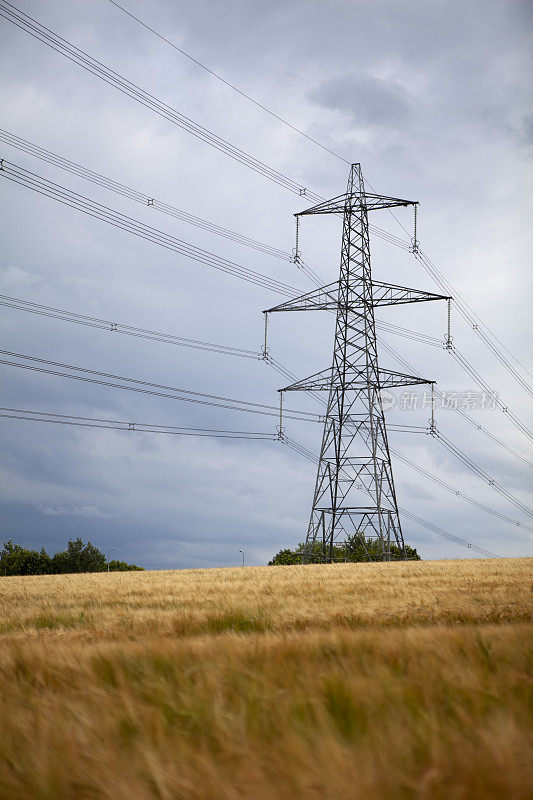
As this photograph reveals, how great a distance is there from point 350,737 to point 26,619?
28.0ft

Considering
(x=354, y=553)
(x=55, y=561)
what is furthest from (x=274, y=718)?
(x=55, y=561)

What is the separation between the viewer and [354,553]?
63.2 meters

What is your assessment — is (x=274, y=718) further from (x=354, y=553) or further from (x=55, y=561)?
(x=55, y=561)

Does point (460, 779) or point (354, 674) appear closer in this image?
point (460, 779)

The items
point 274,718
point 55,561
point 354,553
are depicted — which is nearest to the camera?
point 274,718

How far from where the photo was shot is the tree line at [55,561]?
91.8m

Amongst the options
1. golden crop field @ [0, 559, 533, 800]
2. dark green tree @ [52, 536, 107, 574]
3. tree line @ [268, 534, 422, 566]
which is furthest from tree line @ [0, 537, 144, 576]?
golden crop field @ [0, 559, 533, 800]

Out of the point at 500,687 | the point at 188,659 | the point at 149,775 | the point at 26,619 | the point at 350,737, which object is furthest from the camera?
the point at 26,619

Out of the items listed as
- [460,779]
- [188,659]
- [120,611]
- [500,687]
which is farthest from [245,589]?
[460,779]

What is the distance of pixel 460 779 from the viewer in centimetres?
192

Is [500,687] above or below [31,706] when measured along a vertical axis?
above

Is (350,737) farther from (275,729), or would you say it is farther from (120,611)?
(120,611)

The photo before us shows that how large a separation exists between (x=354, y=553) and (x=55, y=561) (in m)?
51.2

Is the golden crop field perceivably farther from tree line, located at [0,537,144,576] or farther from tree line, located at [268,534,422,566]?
tree line, located at [0,537,144,576]
